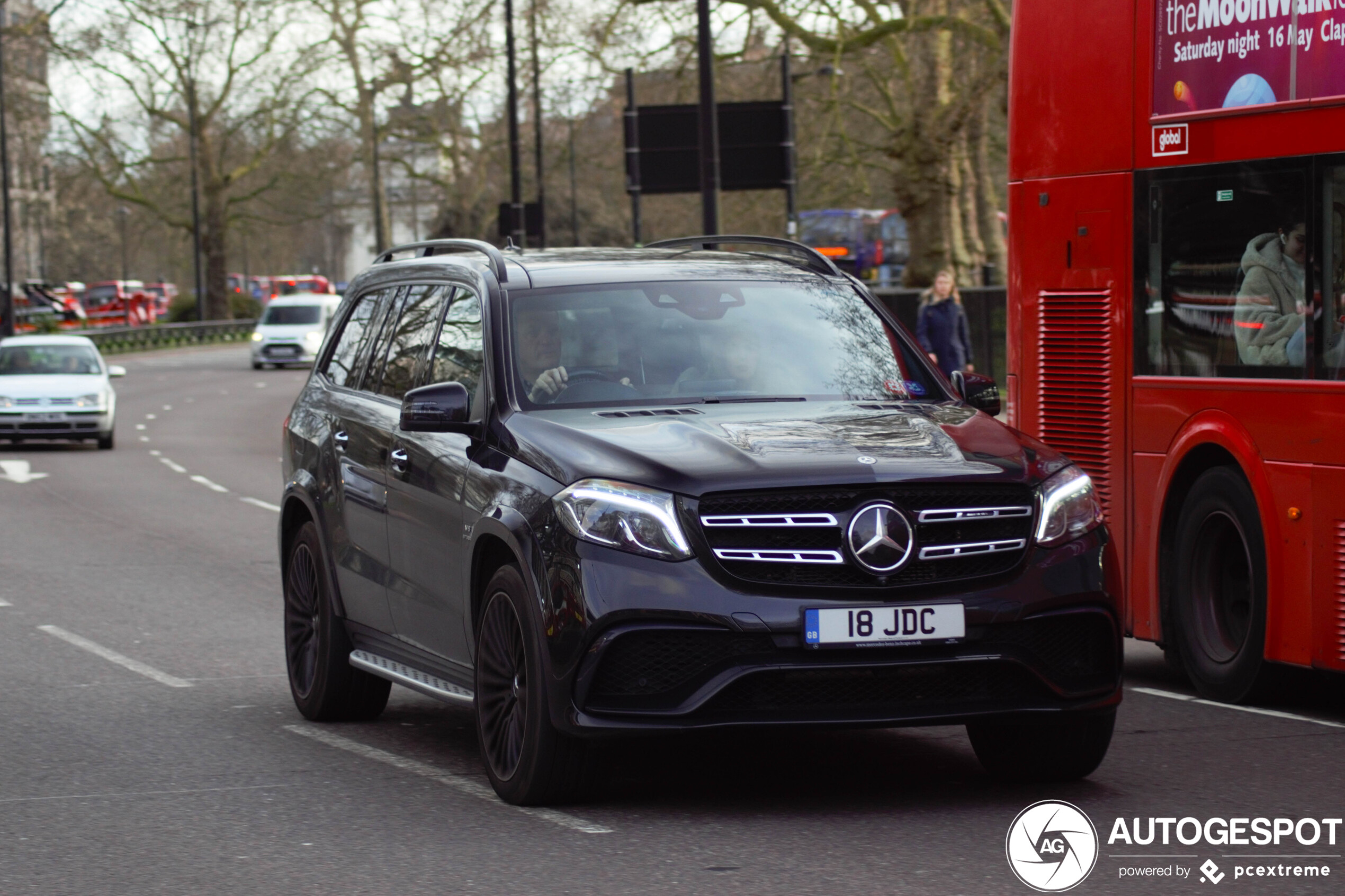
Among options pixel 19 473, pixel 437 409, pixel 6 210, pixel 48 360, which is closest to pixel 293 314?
pixel 6 210

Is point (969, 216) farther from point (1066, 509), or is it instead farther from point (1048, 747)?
point (1066, 509)

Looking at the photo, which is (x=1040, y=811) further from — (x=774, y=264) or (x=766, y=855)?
(x=774, y=264)

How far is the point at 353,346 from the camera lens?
28.5 feet

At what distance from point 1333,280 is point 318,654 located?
4.19 metres

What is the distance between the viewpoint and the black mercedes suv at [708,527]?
5852mm

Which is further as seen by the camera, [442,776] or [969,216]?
[969,216]

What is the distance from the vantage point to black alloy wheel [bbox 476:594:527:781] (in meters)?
6.29

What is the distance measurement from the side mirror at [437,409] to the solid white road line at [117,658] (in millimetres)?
3258

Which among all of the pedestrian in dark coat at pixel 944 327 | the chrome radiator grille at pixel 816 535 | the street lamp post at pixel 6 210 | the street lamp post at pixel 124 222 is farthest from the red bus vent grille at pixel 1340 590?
the street lamp post at pixel 124 222

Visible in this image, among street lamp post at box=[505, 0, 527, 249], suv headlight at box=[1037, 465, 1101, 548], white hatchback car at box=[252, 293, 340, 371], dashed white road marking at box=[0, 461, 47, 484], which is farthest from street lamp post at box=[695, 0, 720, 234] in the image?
white hatchback car at box=[252, 293, 340, 371]

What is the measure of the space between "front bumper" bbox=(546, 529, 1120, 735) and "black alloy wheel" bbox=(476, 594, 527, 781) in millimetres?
341

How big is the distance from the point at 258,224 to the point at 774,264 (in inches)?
3097

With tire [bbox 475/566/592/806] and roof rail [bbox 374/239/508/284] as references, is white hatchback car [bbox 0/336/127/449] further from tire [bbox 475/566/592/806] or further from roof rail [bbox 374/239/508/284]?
tire [bbox 475/566/592/806]

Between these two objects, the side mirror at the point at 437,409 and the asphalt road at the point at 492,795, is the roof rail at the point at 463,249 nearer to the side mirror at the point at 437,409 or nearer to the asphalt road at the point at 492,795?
the side mirror at the point at 437,409
